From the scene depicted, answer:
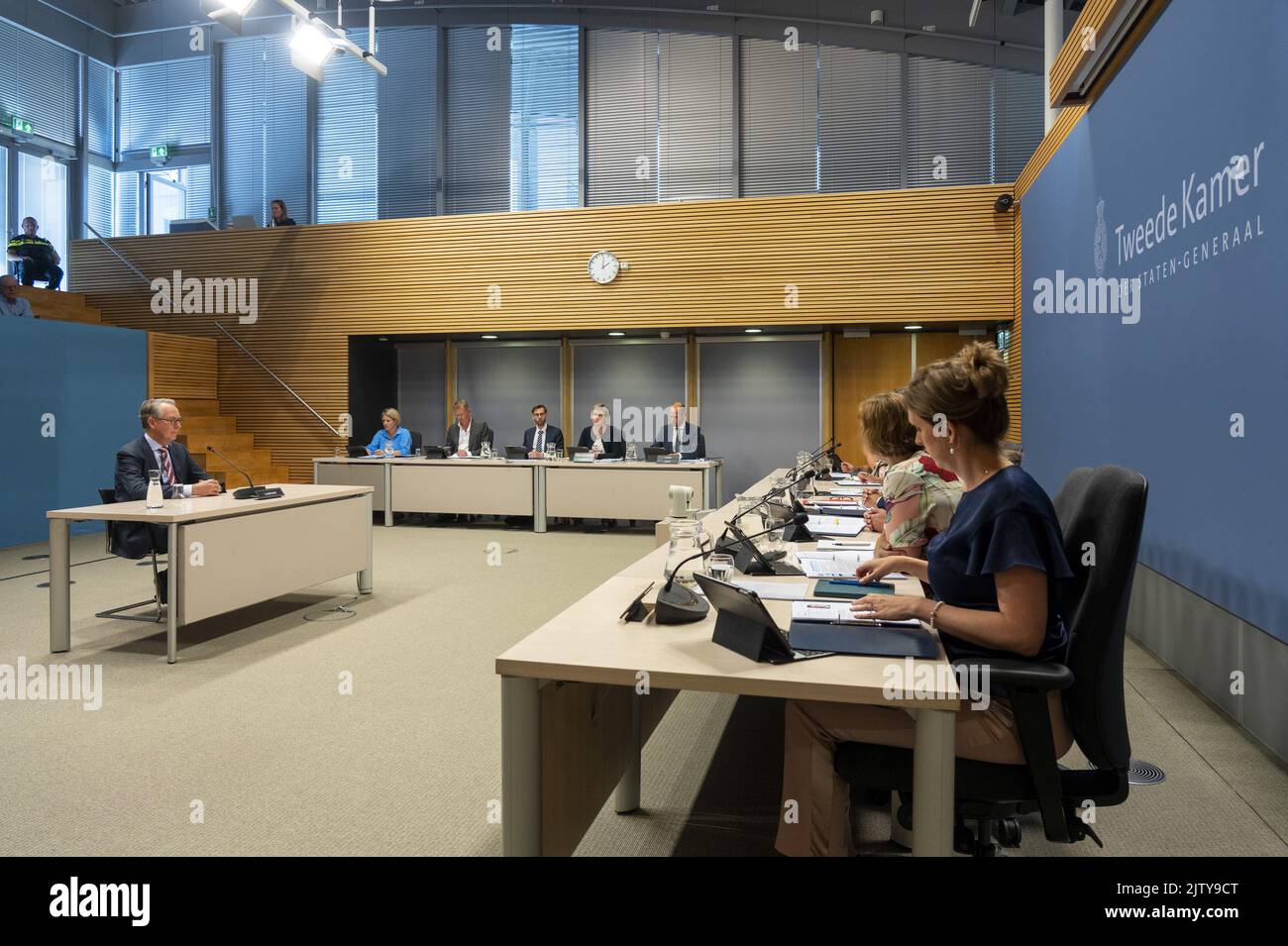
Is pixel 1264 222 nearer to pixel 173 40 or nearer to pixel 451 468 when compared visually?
pixel 451 468

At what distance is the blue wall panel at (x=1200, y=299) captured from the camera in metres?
2.86

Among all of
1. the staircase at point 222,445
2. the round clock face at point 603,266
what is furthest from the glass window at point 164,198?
the round clock face at point 603,266

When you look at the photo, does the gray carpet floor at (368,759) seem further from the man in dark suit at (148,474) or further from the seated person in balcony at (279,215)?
the seated person in balcony at (279,215)

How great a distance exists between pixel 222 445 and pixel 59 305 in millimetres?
2535

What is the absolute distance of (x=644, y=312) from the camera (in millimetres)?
9133

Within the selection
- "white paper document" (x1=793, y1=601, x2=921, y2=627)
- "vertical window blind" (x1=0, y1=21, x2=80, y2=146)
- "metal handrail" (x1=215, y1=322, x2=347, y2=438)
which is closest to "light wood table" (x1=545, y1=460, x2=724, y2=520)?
"metal handrail" (x1=215, y1=322, x2=347, y2=438)

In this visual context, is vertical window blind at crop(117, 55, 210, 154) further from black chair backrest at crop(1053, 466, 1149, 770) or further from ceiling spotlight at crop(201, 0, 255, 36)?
black chair backrest at crop(1053, 466, 1149, 770)

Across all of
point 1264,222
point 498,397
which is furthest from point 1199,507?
point 498,397

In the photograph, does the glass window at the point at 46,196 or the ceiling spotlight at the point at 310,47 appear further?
the glass window at the point at 46,196

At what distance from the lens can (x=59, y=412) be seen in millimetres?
8055

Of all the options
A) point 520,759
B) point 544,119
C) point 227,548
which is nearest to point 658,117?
point 544,119

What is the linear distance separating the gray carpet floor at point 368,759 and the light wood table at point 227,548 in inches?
10.2

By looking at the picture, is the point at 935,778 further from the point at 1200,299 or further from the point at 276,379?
the point at 276,379
